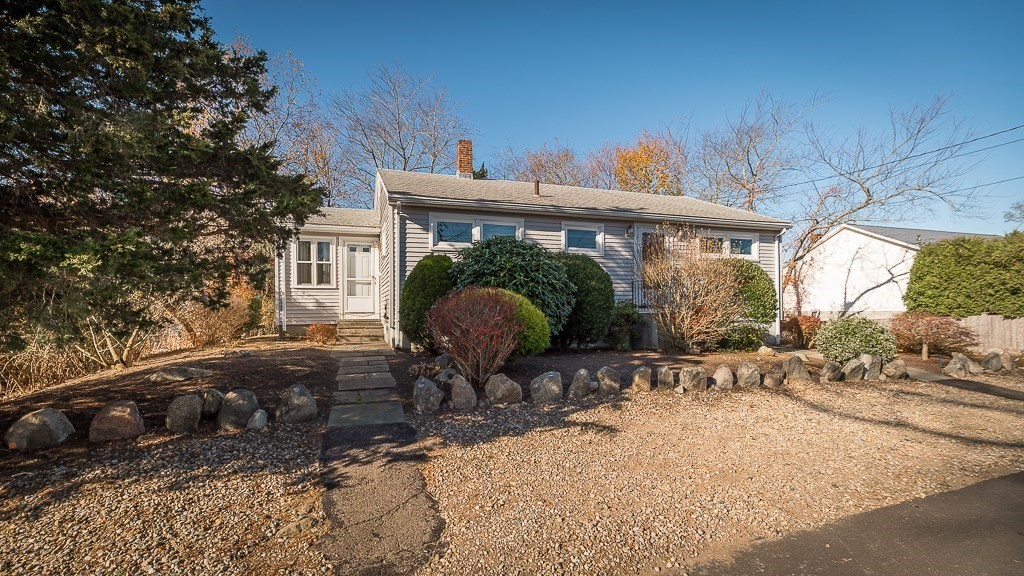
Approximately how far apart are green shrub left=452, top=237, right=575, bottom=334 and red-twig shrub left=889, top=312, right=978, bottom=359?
8477 millimetres

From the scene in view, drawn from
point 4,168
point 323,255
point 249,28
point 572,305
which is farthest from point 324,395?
point 249,28

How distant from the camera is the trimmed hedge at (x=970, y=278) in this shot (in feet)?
37.2

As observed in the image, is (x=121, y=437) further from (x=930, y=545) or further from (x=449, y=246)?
(x=449, y=246)

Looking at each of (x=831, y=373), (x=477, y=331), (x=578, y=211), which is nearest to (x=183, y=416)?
(x=477, y=331)

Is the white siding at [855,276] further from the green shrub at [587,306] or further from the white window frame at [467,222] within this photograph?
the white window frame at [467,222]

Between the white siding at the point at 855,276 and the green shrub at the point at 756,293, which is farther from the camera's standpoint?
the white siding at the point at 855,276

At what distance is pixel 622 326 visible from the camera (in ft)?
35.7

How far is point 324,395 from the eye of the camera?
5.98m

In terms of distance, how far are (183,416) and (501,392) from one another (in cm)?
328

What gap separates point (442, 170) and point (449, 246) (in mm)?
14512

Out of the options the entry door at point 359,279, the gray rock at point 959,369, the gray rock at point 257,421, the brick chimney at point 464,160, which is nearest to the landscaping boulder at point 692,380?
the gray rock at point 257,421

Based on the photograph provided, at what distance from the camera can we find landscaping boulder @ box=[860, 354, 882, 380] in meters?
7.90

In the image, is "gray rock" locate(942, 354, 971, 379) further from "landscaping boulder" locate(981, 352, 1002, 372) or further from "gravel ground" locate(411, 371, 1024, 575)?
"gravel ground" locate(411, 371, 1024, 575)

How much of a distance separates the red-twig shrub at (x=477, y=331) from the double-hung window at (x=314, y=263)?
804cm
